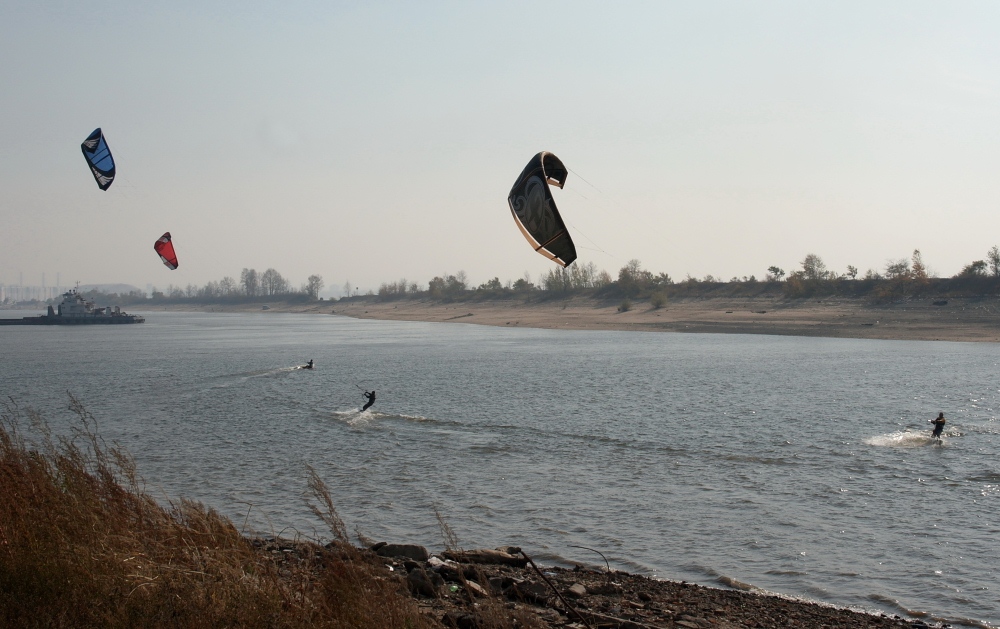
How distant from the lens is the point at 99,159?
52.8ft

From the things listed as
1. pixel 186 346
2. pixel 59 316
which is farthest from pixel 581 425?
pixel 59 316

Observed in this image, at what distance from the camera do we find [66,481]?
7.46 m

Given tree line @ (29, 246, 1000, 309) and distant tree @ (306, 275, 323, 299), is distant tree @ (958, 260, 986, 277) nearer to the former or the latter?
tree line @ (29, 246, 1000, 309)

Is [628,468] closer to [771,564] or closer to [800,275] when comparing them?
[771,564]

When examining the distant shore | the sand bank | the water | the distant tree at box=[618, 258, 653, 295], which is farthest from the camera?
the distant tree at box=[618, 258, 653, 295]

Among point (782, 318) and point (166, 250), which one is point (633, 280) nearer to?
point (782, 318)

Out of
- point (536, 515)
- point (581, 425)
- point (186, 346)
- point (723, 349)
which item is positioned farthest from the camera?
point (186, 346)

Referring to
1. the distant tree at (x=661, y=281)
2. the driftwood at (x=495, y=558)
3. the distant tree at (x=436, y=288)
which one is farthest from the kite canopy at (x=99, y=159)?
the distant tree at (x=436, y=288)

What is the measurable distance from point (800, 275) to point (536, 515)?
70122 mm

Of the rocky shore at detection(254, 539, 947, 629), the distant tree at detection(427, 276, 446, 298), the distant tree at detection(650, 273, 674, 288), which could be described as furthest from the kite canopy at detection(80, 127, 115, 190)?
the distant tree at detection(427, 276, 446, 298)

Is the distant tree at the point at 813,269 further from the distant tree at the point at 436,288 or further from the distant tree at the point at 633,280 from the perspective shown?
the distant tree at the point at 436,288

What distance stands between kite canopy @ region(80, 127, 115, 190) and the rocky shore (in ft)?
32.9

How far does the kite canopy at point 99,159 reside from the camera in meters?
15.8

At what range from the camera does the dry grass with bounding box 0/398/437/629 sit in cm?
515
